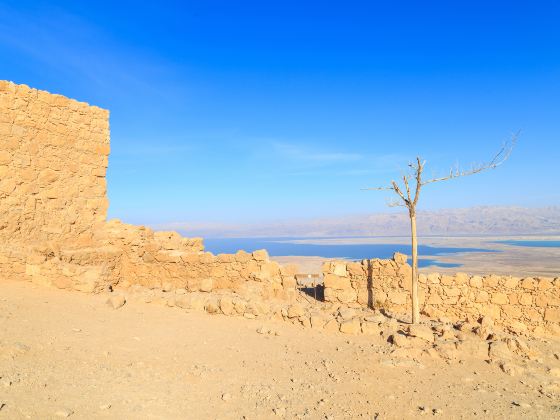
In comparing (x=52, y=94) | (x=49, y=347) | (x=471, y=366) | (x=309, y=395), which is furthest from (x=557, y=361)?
(x=52, y=94)

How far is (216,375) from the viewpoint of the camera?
19.0 ft

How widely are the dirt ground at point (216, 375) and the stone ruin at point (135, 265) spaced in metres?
1.22

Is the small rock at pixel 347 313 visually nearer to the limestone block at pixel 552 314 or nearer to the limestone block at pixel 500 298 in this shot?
the limestone block at pixel 500 298

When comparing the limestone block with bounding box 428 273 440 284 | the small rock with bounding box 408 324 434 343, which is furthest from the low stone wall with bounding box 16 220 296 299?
the small rock with bounding box 408 324 434 343

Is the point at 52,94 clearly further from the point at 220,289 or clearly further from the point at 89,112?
the point at 220,289

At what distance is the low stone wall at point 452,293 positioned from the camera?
910 cm

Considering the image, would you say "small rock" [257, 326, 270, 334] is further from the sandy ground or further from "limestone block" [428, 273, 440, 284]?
the sandy ground

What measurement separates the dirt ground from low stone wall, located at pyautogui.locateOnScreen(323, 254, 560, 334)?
2.06 meters

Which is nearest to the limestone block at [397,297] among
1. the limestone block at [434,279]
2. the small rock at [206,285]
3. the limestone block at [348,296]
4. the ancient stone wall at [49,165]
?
the limestone block at [434,279]

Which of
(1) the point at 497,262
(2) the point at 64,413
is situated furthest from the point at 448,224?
(2) the point at 64,413

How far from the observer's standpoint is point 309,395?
5391mm

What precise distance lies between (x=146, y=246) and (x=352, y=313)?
573 centimetres

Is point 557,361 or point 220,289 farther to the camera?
point 220,289

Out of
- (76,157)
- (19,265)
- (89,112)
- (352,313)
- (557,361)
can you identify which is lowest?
(557,361)
